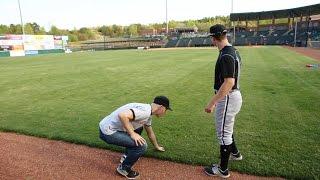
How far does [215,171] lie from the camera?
16.6 ft

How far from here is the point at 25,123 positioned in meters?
8.07

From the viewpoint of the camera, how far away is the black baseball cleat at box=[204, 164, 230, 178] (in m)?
4.99

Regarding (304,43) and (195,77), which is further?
(304,43)

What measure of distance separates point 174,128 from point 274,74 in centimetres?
1056

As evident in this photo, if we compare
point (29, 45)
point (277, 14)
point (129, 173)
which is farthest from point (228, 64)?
point (277, 14)

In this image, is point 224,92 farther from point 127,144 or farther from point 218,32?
point 127,144

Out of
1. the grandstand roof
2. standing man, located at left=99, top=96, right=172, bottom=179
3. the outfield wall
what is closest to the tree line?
the grandstand roof

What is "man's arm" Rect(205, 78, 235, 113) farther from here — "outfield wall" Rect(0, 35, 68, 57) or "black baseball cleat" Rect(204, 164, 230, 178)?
"outfield wall" Rect(0, 35, 68, 57)

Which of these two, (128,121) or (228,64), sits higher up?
(228,64)

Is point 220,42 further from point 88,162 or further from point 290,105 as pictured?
point 290,105

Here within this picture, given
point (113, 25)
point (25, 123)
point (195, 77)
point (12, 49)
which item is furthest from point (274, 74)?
point (113, 25)

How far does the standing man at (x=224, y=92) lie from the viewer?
14.5 feet

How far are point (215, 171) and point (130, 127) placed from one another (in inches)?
57.6

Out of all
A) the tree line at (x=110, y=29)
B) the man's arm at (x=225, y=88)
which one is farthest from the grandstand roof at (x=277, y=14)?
the man's arm at (x=225, y=88)
